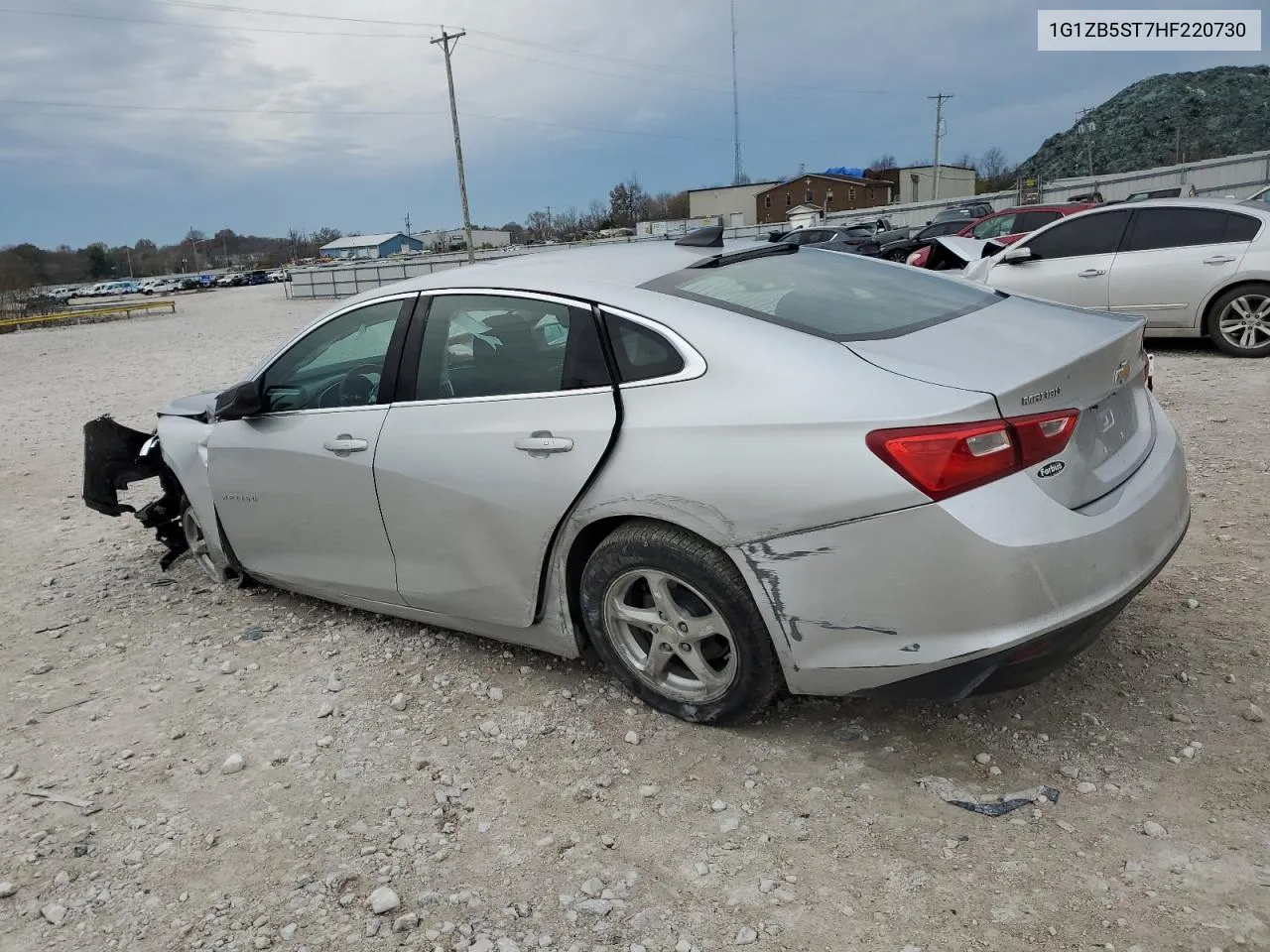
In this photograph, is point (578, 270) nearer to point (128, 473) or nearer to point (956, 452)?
point (956, 452)

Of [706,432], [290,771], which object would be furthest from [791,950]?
[290,771]

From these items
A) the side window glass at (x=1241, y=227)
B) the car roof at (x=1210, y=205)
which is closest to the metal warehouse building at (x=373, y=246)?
the car roof at (x=1210, y=205)

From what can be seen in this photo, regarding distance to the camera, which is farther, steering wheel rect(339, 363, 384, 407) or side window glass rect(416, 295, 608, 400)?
steering wheel rect(339, 363, 384, 407)

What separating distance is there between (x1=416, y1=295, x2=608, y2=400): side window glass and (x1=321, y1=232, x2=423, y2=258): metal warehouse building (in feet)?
332

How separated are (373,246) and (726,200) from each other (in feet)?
136

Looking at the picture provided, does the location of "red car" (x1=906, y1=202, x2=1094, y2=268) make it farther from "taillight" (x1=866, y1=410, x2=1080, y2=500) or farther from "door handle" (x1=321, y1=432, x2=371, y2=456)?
"taillight" (x1=866, y1=410, x2=1080, y2=500)

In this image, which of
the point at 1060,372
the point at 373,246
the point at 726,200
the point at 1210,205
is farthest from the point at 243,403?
the point at 373,246

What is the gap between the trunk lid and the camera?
254cm

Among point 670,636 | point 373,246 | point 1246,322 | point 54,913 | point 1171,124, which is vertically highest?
point 1171,124

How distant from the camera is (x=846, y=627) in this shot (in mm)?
2639

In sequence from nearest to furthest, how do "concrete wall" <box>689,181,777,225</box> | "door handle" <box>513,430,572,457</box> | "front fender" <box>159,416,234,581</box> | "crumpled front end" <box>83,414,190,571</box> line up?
"door handle" <box>513,430,572,457</box> < "front fender" <box>159,416,234,581</box> < "crumpled front end" <box>83,414,190,571</box> < "concrete wall" <box>689,181,777,225</box>

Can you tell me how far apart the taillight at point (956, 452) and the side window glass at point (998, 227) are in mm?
15622

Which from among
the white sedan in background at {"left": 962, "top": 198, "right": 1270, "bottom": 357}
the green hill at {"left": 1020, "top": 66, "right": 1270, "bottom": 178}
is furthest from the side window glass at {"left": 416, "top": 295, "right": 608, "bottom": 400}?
the green hill at {"left": 1020, "top": 66, "right": 1270, "bottom": 178}

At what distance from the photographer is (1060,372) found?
8.57 feet
